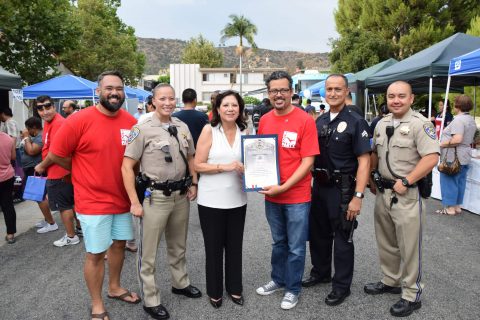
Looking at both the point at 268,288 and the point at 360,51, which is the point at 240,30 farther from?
the point at 268,288

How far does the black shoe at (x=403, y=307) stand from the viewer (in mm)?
3080

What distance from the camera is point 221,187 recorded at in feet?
10.1

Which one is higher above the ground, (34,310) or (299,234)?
(299,234)

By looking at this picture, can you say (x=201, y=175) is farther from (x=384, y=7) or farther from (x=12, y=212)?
(x=384, y=7)

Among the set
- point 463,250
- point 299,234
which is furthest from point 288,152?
point 463,250

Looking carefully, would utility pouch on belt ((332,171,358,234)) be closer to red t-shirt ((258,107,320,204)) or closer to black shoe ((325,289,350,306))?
red t-shirt ((258,107,320,204))

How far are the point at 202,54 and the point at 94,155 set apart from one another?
220 ft

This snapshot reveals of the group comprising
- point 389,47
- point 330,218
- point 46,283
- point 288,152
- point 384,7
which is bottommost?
point 46,283

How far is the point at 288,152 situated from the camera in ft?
10.1

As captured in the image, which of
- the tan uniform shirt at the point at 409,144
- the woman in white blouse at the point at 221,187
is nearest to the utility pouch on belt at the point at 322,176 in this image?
the tan uniform shirt at the point at 409,144

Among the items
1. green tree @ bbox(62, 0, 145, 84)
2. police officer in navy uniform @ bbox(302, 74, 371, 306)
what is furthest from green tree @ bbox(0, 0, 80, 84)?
green tree @ bbox(62, 0, 145, 84)

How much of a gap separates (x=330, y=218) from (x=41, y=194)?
12.5ft

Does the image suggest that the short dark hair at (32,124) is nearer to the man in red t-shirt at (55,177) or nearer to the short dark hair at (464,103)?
the man in red t-shirt at (55,177)

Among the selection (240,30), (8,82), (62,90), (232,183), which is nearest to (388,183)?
(232,183)
